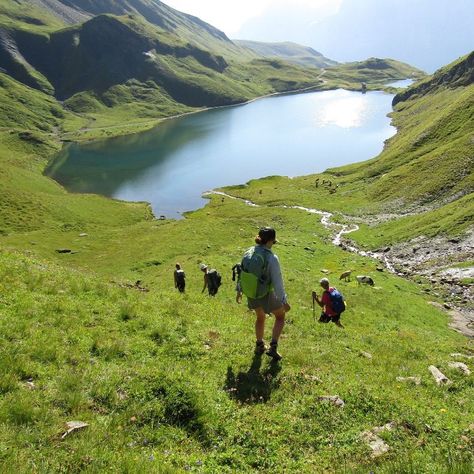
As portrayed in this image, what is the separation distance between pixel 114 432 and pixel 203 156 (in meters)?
161

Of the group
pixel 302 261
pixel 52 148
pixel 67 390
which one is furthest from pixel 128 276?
pixel 52 148

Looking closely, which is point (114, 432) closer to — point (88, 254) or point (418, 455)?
point (418, 455)

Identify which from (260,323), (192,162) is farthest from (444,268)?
(192,162)

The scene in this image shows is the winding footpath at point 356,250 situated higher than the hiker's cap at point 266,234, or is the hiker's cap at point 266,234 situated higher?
the hiker's cap at point 266,234

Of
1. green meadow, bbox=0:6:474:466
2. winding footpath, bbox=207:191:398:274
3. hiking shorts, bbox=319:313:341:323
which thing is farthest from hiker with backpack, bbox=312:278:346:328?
winding footpath, bbox=207:191:398:274

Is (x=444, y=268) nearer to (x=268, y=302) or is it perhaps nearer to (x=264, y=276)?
(x=268, y=302)

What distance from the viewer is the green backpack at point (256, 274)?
510 inches

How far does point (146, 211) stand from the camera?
99.5 metres

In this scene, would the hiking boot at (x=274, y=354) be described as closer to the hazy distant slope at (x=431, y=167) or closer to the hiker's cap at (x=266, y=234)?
the hiker's cap at (x=266, y=234)

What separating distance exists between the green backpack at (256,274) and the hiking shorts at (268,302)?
0.29m

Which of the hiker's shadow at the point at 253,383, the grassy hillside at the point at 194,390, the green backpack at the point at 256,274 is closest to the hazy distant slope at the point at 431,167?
the grassy hillside at the point at 194,390

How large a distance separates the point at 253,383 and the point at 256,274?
306 centimetres

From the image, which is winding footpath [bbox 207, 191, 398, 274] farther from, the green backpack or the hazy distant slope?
the green backpack

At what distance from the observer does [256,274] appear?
1302cm
